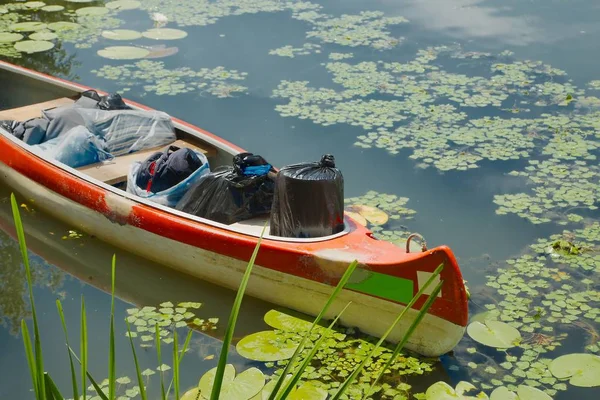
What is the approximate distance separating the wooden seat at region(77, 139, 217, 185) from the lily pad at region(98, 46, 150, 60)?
2623 millimetres

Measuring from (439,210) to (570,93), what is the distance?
2.28m

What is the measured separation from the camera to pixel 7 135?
5203mm

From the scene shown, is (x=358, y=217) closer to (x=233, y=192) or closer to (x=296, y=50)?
(x=233, y=192)

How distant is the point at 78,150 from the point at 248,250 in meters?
1.58

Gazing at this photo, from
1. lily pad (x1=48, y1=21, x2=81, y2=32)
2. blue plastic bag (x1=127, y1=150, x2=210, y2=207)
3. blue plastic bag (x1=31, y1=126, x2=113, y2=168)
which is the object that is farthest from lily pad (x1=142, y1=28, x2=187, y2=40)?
blue plastic bag (x1=127, y1=150, x2=210, y2=207)

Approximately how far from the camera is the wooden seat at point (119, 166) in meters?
4.91

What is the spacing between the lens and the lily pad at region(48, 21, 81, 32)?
27.2 ft

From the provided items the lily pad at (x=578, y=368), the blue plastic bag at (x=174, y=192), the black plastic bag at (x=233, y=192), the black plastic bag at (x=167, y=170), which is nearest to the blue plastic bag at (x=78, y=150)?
the black plastic bag at (x=167, y=170)

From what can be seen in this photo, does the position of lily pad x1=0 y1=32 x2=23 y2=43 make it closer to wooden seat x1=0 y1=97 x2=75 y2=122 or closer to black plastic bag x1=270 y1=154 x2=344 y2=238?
wooden seat x1=0 y1=97 x2=75 y2=122

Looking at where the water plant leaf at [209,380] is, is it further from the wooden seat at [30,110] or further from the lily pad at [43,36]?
the lily pad at [43,36]

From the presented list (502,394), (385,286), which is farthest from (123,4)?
(502,394)

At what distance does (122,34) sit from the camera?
8.16m

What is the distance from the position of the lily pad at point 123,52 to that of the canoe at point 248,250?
2.53m

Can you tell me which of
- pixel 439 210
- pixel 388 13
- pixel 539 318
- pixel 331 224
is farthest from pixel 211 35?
pixel 539 318
